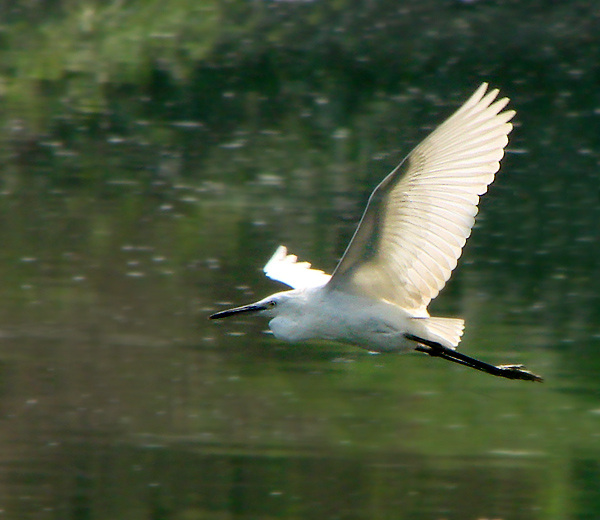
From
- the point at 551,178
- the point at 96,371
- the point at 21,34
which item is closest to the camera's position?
the point at 96,371

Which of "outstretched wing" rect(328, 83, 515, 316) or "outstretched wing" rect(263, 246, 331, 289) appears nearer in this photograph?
"outstretched wing" rect(328, 83, 515, 316)

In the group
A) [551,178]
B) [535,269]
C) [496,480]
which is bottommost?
[496,480]

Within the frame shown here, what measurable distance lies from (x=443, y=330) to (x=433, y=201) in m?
0.70

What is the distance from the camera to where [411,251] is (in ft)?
17.9

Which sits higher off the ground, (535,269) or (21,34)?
(21,34)

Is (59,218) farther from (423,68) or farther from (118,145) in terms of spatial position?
(423,68)

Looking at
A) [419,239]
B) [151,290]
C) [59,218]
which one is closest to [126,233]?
[59,218]

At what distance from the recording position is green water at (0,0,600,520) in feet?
22.9

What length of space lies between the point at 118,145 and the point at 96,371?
627 centimetres

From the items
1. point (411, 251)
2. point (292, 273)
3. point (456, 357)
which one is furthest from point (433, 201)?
point (292, 273)

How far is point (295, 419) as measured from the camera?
7.61 m

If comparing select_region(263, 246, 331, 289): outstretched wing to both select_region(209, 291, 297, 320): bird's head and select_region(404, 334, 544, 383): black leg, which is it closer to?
select_region(209, 291, 297, 320): bird's head

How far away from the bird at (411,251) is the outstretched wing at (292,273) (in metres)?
0.39

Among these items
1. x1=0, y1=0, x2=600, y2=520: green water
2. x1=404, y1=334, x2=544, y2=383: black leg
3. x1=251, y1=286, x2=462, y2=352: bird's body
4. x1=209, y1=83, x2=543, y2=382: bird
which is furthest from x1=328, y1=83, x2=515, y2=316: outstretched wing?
x1=0, y1=0, x2=600, y2=520: green water
